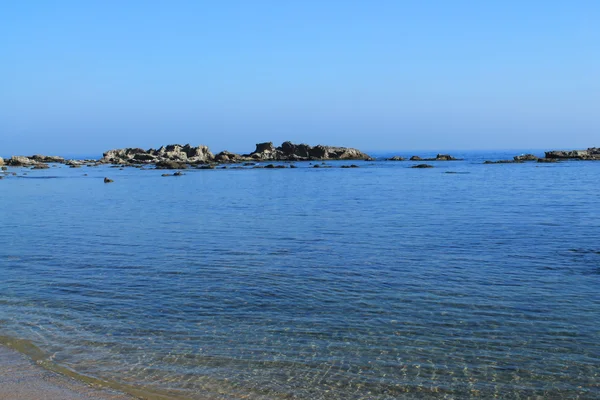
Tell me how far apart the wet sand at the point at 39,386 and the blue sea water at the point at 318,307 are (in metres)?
0.45

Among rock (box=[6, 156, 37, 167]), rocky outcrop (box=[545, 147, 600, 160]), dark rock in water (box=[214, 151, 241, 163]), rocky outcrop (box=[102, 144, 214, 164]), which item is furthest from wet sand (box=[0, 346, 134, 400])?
rocky outcrop (box=[545, 147, 600, 160])

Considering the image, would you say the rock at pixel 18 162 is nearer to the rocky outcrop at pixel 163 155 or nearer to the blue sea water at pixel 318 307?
the rocky outcrop at pixel 163 155

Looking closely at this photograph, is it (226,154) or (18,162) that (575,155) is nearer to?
(226,154)

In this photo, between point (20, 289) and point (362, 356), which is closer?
point (362, 356)

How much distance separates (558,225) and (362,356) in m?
17.4

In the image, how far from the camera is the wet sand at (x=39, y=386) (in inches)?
293

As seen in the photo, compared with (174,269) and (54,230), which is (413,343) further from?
(54,230)

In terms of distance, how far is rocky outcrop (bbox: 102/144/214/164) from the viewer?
119 m

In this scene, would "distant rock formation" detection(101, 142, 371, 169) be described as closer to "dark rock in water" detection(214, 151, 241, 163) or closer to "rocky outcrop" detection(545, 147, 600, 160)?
"dark rock in water" detection(214, 151, 241, 163)

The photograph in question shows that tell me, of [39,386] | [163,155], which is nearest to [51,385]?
[39,386]

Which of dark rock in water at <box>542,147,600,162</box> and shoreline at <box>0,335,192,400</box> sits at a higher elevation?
dark rock in water at <box>542,147,600,162</box>

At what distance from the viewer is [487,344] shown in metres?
9.43

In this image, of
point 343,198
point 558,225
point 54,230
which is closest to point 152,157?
point 343,198

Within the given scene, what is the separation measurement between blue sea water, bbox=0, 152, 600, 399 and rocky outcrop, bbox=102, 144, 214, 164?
96.4 metres
